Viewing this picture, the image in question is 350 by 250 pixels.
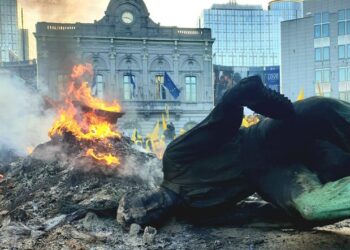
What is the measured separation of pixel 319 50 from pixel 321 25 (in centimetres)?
197

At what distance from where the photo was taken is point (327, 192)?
3.17 meters

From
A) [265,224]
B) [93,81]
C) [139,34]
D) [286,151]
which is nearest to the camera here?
[286,151]

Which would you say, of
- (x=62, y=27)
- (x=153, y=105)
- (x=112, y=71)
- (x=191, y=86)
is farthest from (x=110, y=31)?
(x=191, y=86)

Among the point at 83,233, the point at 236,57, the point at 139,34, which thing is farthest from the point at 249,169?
the point at 236,57

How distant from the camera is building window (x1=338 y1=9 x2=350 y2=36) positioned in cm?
3497

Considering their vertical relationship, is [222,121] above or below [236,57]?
below

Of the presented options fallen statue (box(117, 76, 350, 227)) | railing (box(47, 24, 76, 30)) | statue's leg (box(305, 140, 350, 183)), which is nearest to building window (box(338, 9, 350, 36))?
railing (box(47, 24, 76, 30))

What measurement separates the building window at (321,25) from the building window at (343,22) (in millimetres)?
885

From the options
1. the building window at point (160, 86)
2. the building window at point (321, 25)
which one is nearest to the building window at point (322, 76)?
the building window at point (321, 25)

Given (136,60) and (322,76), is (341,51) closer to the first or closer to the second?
(322,76)

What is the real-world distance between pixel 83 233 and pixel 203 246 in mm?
1277

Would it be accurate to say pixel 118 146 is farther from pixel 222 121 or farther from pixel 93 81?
pixel 93 81

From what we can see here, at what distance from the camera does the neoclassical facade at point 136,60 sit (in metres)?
32.0

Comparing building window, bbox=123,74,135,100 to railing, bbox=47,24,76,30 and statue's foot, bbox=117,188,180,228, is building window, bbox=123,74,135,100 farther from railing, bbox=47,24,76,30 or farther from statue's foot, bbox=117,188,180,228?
statue's foot, bbox=117,188,180,228
